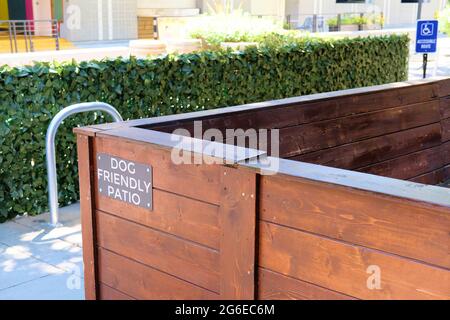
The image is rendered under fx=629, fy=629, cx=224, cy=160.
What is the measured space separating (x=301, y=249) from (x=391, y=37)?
950cm

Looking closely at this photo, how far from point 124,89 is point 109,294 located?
3643mm

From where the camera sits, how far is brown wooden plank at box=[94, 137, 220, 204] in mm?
2723

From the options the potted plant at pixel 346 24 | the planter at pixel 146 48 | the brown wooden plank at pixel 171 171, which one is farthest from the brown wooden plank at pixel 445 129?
the potted plant at pixel 346 24

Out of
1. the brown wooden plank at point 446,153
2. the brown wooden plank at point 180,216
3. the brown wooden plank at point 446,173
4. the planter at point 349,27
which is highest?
the planter at point 349,27

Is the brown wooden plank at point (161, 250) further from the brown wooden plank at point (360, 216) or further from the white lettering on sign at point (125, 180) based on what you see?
the brown wooden plank at point (360, 216)

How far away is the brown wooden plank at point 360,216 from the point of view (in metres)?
2.08

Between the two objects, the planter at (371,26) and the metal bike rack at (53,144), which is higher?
the planter at (371,26)

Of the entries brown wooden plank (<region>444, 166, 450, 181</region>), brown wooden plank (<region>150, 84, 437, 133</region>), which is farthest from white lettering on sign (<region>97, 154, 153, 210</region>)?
brown wooden plank (<region>444, 166, 450, 181</region>)

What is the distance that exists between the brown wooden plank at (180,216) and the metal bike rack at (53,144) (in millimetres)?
2488

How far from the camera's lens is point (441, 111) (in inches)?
242

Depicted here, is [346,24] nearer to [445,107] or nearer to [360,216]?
[445,107]

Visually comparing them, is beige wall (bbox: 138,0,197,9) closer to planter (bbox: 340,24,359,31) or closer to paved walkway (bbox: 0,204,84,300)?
planter (bbox: 340,24,359,31)

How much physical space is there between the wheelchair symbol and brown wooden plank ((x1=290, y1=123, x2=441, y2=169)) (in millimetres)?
6063
